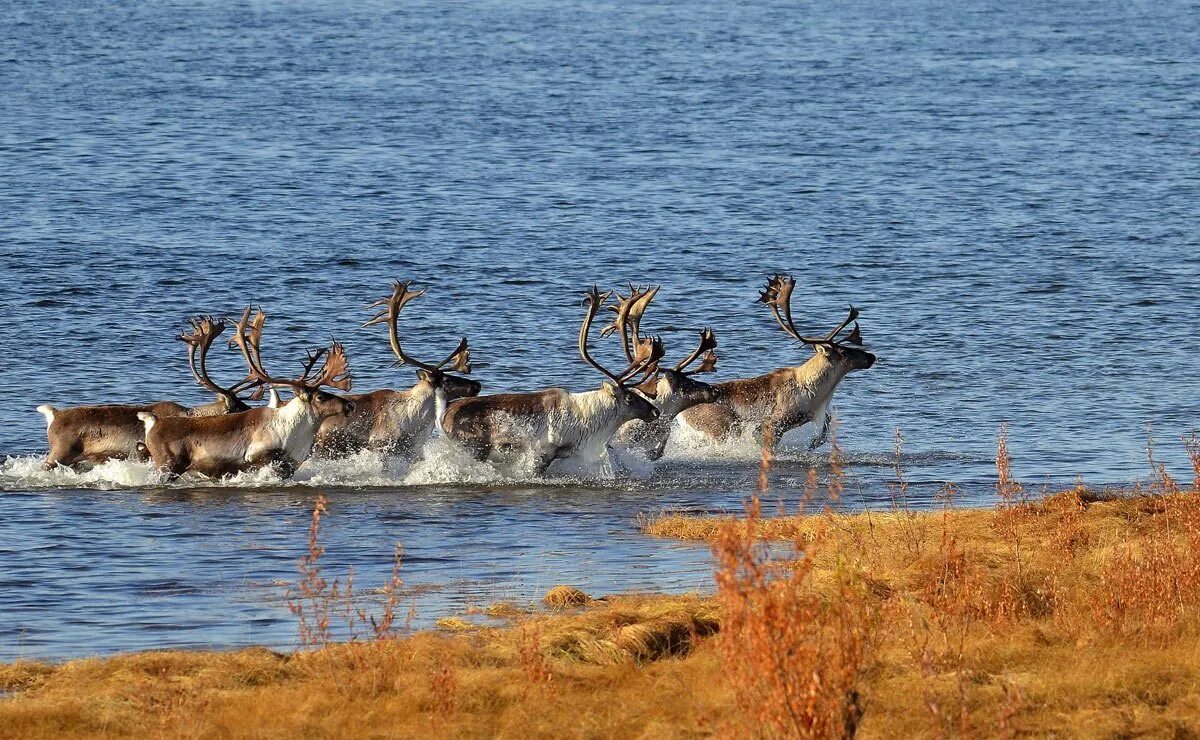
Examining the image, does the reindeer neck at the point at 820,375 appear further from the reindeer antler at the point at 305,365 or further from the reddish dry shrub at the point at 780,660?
the reddish dry shrub at the point at 780,660

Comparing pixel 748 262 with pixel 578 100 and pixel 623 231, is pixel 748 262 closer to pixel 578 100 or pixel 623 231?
pixel 623 231

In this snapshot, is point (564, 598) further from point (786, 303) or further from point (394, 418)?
point (786, 303)

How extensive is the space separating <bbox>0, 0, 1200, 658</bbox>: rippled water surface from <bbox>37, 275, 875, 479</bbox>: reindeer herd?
0.28m

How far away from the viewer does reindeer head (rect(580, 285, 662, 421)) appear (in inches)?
671

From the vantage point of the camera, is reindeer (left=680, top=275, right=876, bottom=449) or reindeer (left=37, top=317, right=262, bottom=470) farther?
reindeer (left=680, top=275, right=876, bottom=449)

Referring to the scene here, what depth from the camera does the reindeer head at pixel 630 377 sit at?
17031 mm

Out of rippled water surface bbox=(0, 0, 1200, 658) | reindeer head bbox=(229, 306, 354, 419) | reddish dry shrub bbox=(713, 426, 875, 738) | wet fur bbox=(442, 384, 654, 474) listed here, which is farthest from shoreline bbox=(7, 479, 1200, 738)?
wet fur bbox=(442, 384, 654, 474)

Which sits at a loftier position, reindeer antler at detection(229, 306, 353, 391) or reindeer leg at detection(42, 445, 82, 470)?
reindeer antler at detection(229, 306, 353, 391)

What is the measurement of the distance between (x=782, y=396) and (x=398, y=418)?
4.20m

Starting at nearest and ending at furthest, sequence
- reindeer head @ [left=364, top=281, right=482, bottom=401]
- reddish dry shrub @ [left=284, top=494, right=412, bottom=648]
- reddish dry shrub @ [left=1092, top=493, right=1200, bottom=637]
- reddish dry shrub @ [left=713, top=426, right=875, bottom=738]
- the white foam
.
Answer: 1. reddish dry shrub @ [left=713, top=426, right=875, bottom=738]
2. reddish dry shrub @ [left=284, top=494, right=412, bottom=648]
3. reddish dry shrub @ [left=1092, top=493, right=1200, bottom=637]
4. the white foam
5. reindeer head @ [left=364, top=281, right=482, bottom=401]

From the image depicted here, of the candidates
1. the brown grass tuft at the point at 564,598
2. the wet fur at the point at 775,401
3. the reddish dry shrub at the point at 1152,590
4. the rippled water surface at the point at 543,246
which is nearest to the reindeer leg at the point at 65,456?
the rippled water surface at the point at 543,246

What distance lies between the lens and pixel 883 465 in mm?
17328

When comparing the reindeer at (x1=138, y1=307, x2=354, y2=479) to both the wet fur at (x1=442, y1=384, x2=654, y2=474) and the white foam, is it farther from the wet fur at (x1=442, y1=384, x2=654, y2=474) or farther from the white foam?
the wet fur at (x1=442, y1=384, x2=654, y2=474)

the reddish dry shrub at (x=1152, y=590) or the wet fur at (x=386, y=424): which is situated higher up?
the reddish dry shrub at (x=1152, y=590)
